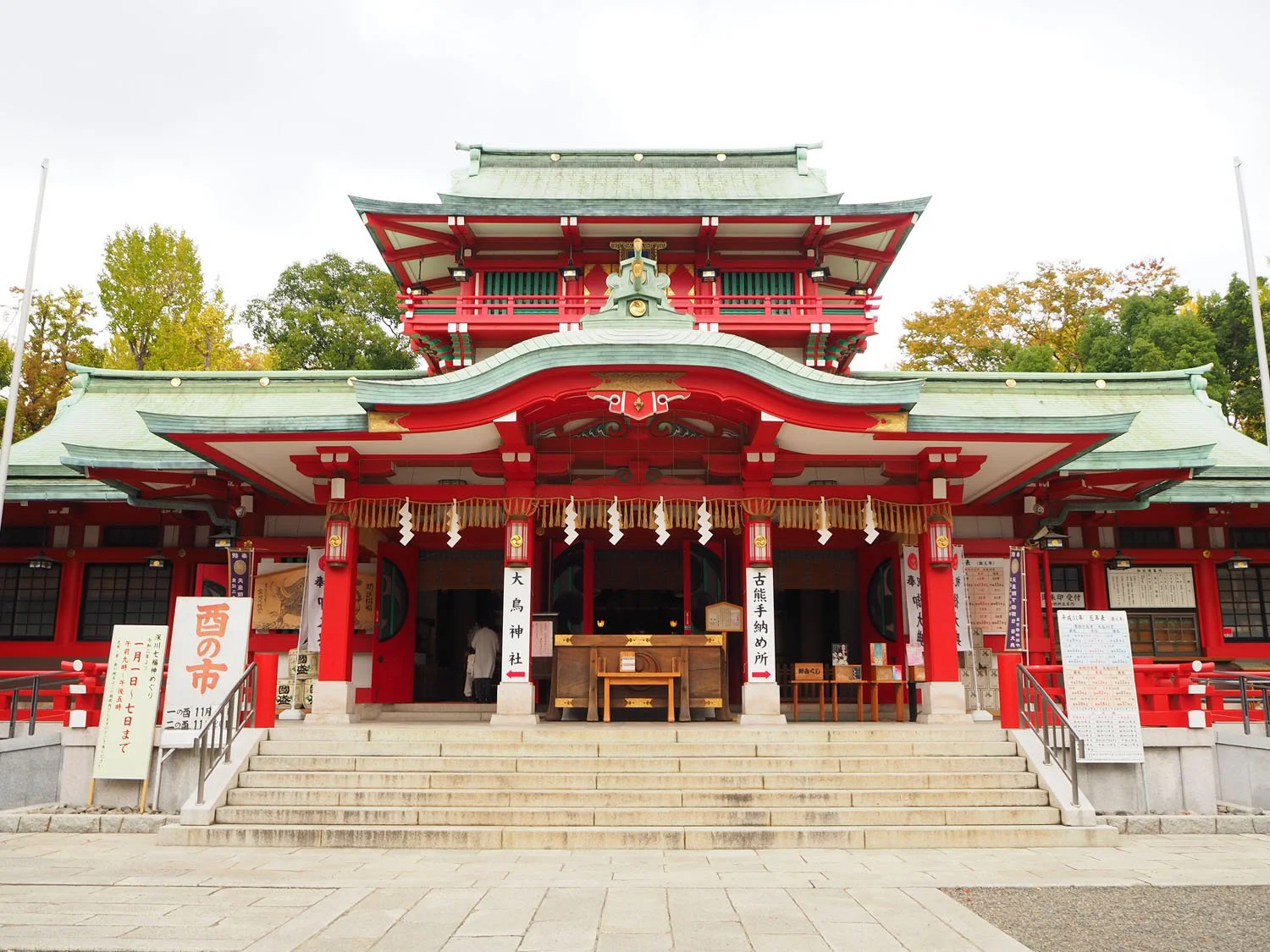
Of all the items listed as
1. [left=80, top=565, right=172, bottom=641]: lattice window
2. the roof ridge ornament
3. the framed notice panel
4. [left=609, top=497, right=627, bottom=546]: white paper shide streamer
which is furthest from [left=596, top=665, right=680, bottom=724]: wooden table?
[left=80, top=565, right=172, bottom=641]: lattice window

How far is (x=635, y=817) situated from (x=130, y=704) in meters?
6.11

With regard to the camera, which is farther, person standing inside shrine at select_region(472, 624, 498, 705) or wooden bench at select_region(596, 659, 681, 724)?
person standing inside shrine at select_region(472, 624, 498, 705)

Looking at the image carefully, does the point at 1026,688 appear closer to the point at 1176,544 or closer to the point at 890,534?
the point at 890,534

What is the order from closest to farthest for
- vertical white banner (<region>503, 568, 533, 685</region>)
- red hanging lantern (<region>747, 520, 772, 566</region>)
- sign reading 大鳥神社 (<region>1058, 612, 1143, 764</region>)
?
sign reading 大鳥神社 (<region>1058, 612, 1143, 764</region>) → vertical white banner (<region>503, 568, 533, 685</region>) → red hanging lantern (<region>747, 520, 772, 566</region>)

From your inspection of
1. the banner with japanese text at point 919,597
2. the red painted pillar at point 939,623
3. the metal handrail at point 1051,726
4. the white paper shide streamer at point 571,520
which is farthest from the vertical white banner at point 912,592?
the white paper shide streamer at point 571,520

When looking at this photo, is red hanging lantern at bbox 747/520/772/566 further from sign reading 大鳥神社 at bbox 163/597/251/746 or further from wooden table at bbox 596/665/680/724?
sign reading 大鳥神社 at bbox 163/597/251/746

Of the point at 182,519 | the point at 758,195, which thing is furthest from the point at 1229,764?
the point at 182,519

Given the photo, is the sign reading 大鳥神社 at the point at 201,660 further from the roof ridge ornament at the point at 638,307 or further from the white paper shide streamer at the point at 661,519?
the roof ridge ornament at the point at 638,307

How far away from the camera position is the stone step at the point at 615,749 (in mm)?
11633

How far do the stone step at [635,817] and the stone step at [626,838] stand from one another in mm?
273

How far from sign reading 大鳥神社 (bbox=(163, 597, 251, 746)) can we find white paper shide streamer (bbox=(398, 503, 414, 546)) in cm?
286

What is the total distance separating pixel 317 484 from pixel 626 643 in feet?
17.8

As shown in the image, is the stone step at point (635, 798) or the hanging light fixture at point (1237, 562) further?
the hanging light fixture at point (1237, 562)

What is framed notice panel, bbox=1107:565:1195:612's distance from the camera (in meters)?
17.2
